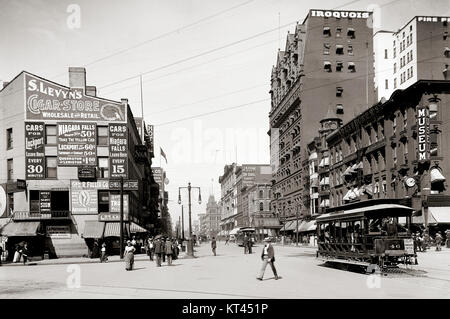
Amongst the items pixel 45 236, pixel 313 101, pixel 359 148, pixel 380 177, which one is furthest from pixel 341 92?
pixel 45 236

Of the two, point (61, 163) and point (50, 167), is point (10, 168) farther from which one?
point (61, 163)

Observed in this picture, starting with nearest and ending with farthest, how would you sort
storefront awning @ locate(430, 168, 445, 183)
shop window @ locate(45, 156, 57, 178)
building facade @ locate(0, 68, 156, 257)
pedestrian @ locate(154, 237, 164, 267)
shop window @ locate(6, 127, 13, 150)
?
pedestrian @ locate(154, 237, 164, 267) < storefront awning @ locate(430, 168, 445, 183) < building facade @ locate(0, 68, 156, 257) < shop window @ locate(45, 156, 57, 178) < shop window @ locate(6, 127, 13, 150)

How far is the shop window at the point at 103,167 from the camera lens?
46688 mm

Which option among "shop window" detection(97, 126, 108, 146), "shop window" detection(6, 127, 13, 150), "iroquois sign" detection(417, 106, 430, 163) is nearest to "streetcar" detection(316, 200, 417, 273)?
"iroquois sign" detection(417, 106, 430, 163)

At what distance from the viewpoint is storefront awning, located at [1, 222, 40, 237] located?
42625 millimetres

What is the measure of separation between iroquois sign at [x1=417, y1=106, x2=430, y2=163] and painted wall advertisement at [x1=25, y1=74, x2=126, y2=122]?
29393 mm

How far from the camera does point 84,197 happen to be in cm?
4597

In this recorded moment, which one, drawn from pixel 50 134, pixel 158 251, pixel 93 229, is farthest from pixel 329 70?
pixel 158 251

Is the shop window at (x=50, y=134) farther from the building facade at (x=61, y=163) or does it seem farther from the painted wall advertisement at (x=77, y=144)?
the painted wall advertisement at (x=77, y=144)

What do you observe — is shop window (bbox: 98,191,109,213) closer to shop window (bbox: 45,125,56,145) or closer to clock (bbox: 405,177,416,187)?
shop window (bbox: 45,125,56,145)

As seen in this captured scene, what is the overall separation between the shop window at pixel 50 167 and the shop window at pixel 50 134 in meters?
1.49

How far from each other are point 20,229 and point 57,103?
11.9 metres
